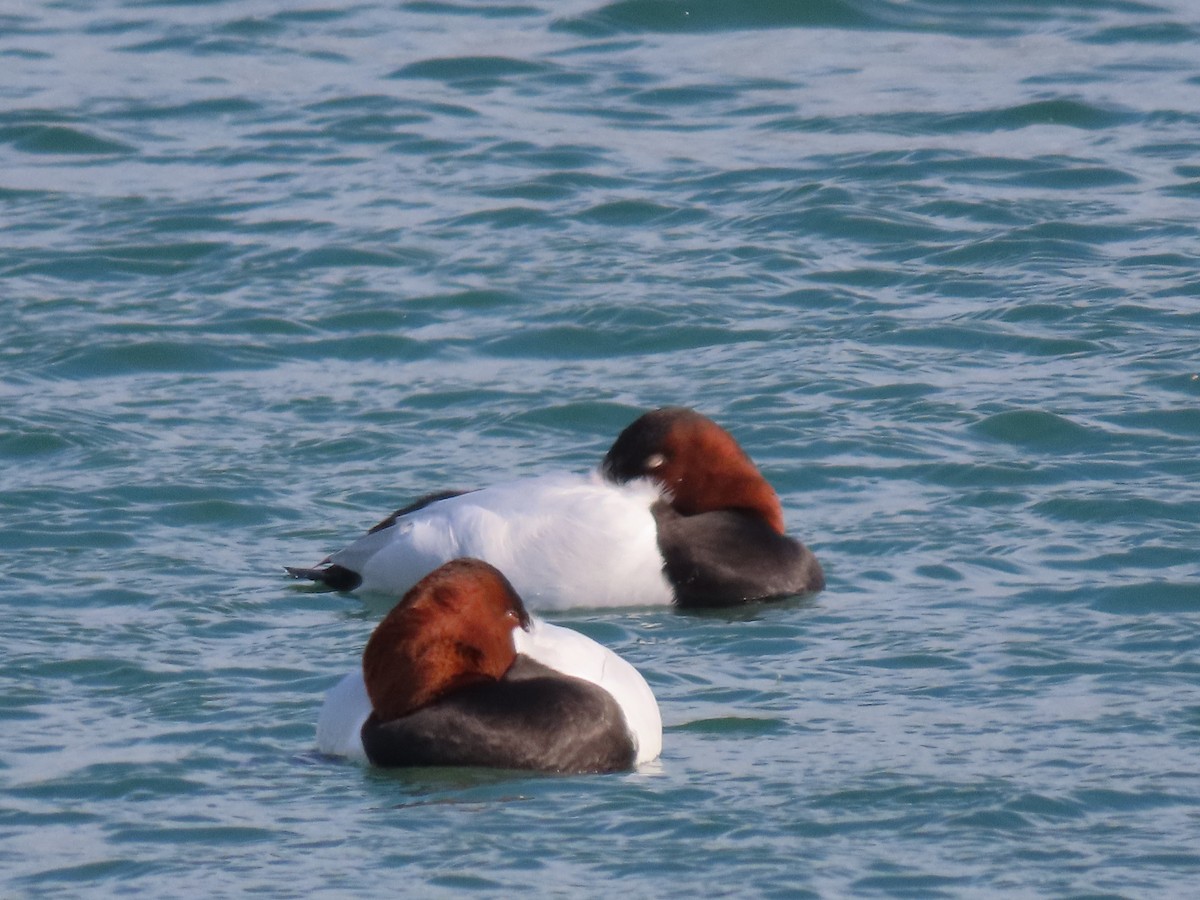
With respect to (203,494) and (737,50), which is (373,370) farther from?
(737,50)

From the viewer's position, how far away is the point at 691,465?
30.9 feet

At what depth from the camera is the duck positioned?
6.80 metres

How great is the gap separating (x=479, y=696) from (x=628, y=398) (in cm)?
449

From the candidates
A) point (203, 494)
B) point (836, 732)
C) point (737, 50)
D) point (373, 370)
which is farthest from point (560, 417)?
point (737, 50)

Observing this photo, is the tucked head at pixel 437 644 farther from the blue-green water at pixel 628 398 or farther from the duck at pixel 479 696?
the blue-green water at pixel 628 398

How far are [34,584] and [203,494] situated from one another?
1.18 meters

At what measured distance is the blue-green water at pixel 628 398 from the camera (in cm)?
645

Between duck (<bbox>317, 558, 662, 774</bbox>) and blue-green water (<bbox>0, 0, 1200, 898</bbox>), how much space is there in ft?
0.39

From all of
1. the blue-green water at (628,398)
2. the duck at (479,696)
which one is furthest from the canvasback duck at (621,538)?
the duck at (479,696)

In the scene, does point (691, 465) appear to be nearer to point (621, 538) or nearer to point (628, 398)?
point (621, 538)

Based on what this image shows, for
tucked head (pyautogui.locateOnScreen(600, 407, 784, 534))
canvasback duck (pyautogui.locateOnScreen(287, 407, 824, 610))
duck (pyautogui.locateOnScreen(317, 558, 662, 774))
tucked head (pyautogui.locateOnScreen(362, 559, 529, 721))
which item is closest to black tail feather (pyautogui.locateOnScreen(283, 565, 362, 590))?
canvasback duck (pyautogui.locateOnScreen(287, 407, 824, 610))

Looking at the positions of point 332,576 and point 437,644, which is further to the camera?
point 332,576

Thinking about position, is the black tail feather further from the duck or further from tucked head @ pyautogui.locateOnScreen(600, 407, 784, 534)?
the duck

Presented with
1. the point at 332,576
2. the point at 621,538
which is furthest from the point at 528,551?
the point at 332,576
